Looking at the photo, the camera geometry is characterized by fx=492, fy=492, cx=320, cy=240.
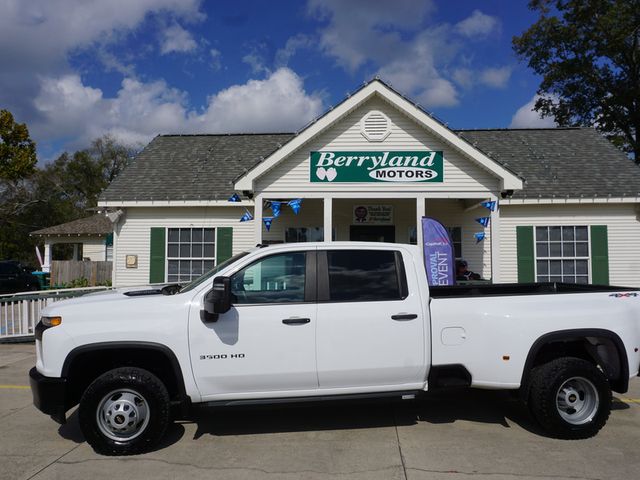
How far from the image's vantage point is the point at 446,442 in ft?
15.1

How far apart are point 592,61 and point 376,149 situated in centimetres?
2454

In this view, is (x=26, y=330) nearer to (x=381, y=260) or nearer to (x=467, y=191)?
(x=381, y=260)

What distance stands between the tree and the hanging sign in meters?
21.5

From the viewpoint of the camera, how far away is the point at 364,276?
4.71 meters

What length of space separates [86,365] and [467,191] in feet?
26.9

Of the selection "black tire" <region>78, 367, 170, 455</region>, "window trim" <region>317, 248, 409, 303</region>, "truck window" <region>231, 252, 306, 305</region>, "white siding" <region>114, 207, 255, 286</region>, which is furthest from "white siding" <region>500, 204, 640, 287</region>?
"black tire" <region>78, 367, 170, 455</region>

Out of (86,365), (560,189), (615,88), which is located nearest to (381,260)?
(86,365)

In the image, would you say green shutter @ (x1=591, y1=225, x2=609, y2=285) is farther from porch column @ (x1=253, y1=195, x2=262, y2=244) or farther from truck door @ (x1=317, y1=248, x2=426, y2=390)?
truck door @ (x1=317, y1=248, x2=426, y2=390)

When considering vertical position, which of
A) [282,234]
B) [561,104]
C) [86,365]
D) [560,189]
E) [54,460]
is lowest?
[54,460]

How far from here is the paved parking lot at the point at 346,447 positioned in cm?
398

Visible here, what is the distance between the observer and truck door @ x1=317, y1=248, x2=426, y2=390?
4445 millimetres

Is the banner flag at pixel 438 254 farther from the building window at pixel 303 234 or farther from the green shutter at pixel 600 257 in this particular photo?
the green shutter at pixel 600 257

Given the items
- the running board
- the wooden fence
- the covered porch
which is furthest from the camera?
the wooden fence

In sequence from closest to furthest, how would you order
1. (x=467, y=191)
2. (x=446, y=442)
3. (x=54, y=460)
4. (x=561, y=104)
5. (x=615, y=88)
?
(x=54, y=460) < (x=446, y=442) < (x=467, y=191) < (x=615, y=88) < (x=561, y=104)
